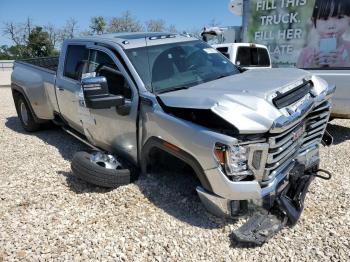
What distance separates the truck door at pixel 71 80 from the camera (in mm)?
4848

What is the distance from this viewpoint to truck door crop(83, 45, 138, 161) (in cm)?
382

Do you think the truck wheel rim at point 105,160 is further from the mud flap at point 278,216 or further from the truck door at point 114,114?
the mud flap at point 278,216

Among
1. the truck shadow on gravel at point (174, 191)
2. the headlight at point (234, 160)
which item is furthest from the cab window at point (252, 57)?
the headlight at point (234, 160)

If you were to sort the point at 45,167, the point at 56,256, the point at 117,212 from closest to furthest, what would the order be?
the point at 56,256
the point at 117,212
the point at 45,167

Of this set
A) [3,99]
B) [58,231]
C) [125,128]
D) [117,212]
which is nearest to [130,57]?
[125,128]

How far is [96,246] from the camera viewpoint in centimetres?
→ 317

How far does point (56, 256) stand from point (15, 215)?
3.19ft

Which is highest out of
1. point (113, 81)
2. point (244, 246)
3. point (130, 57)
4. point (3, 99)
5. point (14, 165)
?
point (130, 57)

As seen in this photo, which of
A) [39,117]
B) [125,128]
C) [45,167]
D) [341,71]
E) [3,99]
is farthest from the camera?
[3,99]

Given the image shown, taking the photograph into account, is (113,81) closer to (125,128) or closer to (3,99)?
(125,128)

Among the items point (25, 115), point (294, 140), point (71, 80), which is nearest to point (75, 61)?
point (71, 80)

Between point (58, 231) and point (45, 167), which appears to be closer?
point (58, 231)

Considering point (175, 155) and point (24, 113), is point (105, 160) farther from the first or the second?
point (24, 113)

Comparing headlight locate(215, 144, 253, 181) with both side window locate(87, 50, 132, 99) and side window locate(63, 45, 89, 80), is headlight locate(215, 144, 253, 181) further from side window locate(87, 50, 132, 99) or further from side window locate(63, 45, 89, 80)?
side window locate(63, 45, 89, 80)
